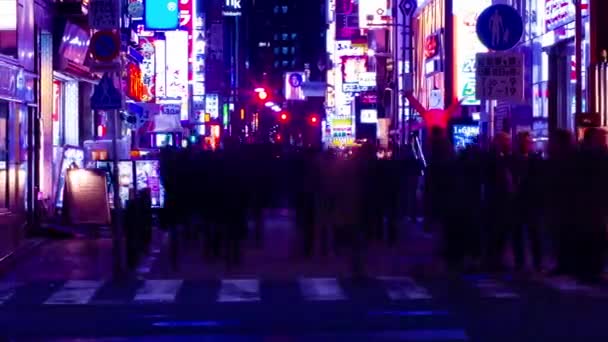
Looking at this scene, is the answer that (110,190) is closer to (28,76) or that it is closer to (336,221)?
(28,76)

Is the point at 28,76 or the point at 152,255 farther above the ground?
the point at 28,76

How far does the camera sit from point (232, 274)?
17.8m

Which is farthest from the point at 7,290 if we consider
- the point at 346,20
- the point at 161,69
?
the point at 346,20

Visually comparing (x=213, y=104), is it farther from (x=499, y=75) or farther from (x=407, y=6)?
(x=499, y=75)

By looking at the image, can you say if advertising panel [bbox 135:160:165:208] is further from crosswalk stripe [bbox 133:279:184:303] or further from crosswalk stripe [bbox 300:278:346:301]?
crosswalk stripe [bbox 300:278:346:301]

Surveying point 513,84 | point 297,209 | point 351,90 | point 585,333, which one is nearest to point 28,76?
point 297,209

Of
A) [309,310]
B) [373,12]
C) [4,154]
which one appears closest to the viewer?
[309,310]

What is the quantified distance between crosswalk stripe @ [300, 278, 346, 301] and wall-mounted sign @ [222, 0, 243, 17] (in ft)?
378

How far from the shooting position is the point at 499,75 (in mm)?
20562

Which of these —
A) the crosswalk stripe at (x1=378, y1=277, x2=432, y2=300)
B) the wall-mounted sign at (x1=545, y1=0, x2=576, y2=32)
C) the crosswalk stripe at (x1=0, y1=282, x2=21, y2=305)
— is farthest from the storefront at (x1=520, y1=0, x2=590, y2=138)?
the crosswalk stripe at (x1=0, y1=282, x2=21, y2=305)

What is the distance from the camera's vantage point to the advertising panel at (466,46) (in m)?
47.0

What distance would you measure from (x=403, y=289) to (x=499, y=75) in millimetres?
6263

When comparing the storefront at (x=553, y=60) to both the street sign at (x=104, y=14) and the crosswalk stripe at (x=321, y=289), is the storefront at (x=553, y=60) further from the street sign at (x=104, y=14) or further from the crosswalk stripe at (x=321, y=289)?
the street sign at (x=104, y=14)

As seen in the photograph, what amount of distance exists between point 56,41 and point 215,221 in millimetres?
11110
